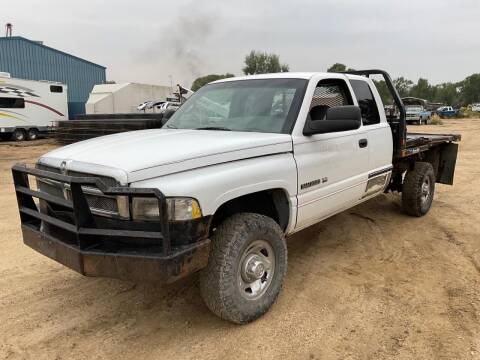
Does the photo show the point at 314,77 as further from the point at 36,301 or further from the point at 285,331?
the point at 36,301

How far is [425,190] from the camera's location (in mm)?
6348

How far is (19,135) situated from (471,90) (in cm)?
8457

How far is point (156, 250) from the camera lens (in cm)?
278

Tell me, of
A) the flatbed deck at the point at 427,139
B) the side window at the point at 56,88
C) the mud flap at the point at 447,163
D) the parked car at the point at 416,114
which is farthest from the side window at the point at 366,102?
the parked car at the point at 416,114

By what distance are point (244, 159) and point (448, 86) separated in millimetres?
96078

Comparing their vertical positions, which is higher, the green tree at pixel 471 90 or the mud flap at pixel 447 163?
the green tree at pixel 471 90

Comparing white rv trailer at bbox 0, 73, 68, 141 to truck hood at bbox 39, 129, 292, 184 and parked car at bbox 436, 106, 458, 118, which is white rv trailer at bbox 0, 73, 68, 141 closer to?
truck hood at bbox 39, 129, 292, 184

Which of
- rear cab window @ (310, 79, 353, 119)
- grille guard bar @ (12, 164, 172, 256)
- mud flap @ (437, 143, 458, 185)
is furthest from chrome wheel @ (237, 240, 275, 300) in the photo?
mud flap @ (437, 143, 458, 185)

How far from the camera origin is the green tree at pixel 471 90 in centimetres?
8406

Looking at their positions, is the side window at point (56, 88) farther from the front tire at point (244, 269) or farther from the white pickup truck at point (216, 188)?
the front tire at point (244, 269)

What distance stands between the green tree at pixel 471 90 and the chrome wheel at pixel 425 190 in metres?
88.1

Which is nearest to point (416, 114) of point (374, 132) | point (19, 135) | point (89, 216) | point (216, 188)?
point (19, 135)

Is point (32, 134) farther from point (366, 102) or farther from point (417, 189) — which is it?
point (366, 102)

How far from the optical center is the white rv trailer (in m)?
21.5
